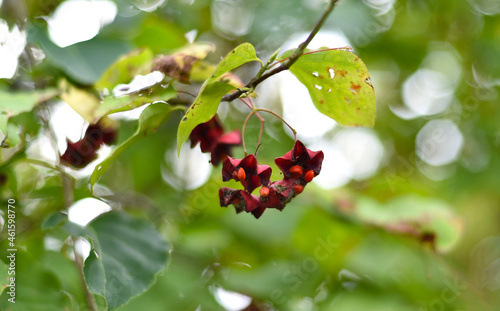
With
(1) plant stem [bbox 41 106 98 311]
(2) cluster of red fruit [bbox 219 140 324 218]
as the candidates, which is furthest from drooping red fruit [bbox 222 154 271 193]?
(1) plant stem [bbox 41 106 98 311]

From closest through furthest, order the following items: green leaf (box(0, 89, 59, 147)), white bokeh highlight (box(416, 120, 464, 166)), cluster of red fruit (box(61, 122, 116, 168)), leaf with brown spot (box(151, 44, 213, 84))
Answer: green leaf (box(0, 89, 59, 147)) < leaf with brown spot (box(151, 44, 213, 84)) < cluster of red fruit (box(61, 122, 116, 168)) < white bokeh highlight (box(416, 120, 464, 166))

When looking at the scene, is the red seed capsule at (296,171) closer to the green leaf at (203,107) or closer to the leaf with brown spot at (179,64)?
the green leaf at (203,107)

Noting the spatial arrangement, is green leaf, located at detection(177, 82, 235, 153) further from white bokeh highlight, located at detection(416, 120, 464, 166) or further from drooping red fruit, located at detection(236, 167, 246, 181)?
white bokeh highlight, located at detection(416, 120, 464, 166)

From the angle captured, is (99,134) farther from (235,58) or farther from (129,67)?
(235,58)

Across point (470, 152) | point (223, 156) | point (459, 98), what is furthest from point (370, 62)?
point (223, 156)

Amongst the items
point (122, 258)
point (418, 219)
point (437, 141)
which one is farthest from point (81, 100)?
point (437, 141)

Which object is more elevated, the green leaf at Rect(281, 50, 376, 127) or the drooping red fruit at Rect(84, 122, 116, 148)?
the green leaf at Rect(281, 50, 376, 127)

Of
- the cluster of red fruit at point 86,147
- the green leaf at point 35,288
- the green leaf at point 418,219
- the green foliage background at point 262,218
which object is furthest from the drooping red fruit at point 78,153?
the green leaf at point 418,219
